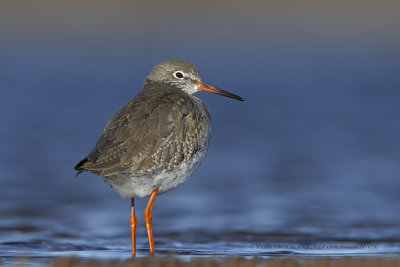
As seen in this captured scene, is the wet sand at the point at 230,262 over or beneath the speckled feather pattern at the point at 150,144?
beneath

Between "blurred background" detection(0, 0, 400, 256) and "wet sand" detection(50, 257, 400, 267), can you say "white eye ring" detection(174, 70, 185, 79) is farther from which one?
"wet sand" detection(50, 257, 400, 267)

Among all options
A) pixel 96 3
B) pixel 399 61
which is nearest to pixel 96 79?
pixel 399 61

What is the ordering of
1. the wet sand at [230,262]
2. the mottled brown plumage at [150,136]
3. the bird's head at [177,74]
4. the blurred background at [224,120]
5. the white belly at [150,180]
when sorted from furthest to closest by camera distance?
the blurred background at [224,120] < the bird's head at [177,74] < the white belly at [150,180] < the mottled brown plumage at [150,136] < the wet sand at [230,262]

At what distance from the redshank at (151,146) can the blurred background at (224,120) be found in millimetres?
1028

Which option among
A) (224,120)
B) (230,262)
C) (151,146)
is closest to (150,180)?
(151,146)

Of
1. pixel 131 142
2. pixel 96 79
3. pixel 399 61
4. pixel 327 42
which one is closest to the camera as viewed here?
pixel 131 142

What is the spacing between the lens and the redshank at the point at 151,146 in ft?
26.1

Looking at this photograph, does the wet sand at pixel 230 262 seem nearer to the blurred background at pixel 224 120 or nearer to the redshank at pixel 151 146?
the redshank at pixel 151 146

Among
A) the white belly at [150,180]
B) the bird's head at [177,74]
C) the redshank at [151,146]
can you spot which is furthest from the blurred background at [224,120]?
the bird's head at [177,74]

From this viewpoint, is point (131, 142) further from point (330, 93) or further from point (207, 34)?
point (207, 34)

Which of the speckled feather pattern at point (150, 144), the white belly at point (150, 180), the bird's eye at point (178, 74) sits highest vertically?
the bird's eye at point (178, 74)

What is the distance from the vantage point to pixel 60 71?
28359 millimetres

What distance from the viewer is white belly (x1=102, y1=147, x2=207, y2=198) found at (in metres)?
8.13

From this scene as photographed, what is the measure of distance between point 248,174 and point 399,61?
61.5 ft
